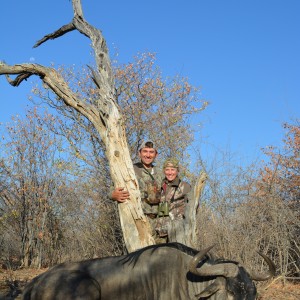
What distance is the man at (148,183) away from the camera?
7328mm

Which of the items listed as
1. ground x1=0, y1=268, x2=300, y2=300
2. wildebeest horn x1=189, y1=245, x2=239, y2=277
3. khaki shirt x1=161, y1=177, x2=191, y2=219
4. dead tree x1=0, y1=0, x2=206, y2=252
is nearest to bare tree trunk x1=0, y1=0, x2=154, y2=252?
dead tree x1=0, y1=0, x2=206, y2=252

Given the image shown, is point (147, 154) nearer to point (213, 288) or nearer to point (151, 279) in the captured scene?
point (151, 279)

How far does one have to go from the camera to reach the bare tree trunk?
7.21 m

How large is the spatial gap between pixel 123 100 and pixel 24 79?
19.0 feet

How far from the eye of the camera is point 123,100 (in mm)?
14648

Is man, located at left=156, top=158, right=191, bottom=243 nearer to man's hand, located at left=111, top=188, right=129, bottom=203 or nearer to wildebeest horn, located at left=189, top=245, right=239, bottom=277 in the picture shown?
man's hand, located at left=111, top=188, right=129, bottom=203

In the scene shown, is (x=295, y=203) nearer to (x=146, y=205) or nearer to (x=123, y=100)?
(x=146, y=205)

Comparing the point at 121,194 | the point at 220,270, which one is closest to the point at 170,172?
the point at 121,194

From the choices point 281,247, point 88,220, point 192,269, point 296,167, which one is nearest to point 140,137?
point 88,220

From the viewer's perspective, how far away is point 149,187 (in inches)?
295

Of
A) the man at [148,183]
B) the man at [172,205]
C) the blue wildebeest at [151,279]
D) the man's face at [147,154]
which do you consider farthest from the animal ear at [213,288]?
the man's face at [147,154]

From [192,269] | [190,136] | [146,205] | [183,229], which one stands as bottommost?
[192,269]

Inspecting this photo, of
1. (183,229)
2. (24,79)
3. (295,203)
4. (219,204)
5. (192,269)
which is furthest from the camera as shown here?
(295,203)

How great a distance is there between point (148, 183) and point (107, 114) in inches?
52.8
